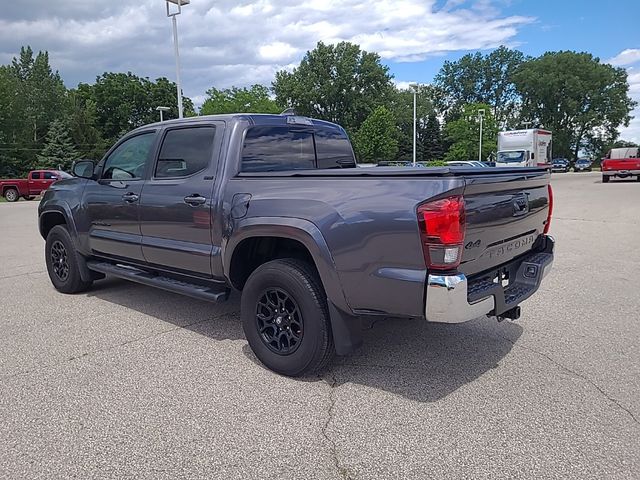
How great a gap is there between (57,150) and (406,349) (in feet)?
165

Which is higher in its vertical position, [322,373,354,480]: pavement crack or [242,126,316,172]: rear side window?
[242,126,316,172]: rear side window

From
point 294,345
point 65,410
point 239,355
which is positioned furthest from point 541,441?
point 65,410

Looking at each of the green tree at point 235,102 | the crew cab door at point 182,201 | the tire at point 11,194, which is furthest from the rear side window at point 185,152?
the green tree at point 235,102

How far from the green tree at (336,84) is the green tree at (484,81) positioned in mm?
23813

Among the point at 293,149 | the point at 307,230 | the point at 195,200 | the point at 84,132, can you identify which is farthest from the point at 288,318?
the point at 84,132

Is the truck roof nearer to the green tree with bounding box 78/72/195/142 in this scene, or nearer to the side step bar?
the side step bar

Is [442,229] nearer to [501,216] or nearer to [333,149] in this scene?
[501,216]

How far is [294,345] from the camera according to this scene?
3.56 metres

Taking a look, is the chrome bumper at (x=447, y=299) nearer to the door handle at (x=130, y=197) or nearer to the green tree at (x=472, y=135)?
the door handle at (x=130, y=197)

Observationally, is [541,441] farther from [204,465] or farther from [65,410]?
[65,410]

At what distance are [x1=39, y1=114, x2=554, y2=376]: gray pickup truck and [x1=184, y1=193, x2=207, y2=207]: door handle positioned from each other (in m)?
0.01

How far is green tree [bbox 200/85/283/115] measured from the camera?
47500 millimetres

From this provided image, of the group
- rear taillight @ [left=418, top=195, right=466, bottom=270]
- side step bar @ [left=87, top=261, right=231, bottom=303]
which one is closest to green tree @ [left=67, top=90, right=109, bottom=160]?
side step bar @ [left=87, top=261, right=231, bottom=303]

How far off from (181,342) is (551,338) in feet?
10.8
